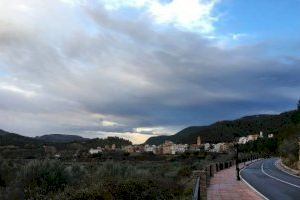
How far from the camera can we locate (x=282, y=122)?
163000 mm

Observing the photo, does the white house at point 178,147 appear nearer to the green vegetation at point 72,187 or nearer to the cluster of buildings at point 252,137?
the cluster of buildings at point 252,137

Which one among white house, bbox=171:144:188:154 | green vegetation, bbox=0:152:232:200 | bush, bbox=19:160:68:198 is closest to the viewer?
green vegetation, bbox=0:152:232:200

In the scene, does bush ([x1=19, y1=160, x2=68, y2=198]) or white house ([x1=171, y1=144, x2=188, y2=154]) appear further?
white house ([x1=171, y1=144, x2=188, y2=154])


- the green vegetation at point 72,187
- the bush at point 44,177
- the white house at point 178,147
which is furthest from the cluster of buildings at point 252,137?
the green vegetation at point 72,187

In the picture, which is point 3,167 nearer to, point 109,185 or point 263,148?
point 109,185

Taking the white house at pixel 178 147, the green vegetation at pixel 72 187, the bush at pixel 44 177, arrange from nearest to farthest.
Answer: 1. the green vegetation at pixel 72 187
2. the bush at pixel 44 177
3. the white house at pixel 178 147

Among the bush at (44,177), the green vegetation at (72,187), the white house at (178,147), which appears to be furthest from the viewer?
the white house at (178,147)

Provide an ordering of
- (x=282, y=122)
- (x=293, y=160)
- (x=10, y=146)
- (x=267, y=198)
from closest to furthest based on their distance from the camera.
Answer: (x=267, y=198)
(x=293, y=160)
(x=10, y=146)
(x=282, y=122)

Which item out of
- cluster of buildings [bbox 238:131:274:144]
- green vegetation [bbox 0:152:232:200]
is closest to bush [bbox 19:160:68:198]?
green vegetation [bbox 0:152:232:200]

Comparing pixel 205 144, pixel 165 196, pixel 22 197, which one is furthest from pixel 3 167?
pixel 205 144

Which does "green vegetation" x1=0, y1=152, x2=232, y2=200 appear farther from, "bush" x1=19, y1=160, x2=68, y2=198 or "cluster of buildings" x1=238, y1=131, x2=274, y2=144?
"cluster of buildings" x1=238, y1=131, x2=274, y2=144

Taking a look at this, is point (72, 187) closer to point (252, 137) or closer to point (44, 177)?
point (44, 177)

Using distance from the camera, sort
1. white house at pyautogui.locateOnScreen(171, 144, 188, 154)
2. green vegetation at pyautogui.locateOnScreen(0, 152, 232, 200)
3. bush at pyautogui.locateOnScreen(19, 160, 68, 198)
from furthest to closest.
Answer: white house at pyautogui.locateOnScreen(171, 144, 188, 154), bush at pyautogui.locateOnScreen(19, 160, 68, 198), green vegetation at pyautogui.locateOnScreen(0, 152, 232, 200)

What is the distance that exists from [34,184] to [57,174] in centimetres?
161
